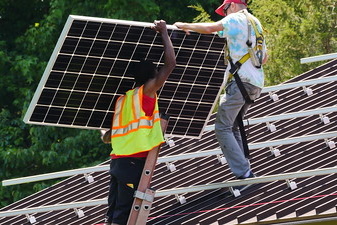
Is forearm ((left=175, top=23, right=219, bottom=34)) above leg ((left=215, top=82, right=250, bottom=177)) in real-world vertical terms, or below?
above

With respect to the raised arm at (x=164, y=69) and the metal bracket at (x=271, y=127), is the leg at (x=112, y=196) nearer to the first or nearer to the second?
→ the raised arm at (x=164, y=69)

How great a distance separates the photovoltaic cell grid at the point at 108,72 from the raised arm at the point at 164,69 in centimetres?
50

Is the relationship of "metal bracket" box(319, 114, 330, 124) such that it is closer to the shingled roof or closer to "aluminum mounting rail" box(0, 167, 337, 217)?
the shingled roof

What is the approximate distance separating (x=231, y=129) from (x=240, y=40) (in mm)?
1050

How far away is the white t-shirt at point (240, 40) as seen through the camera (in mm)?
13352

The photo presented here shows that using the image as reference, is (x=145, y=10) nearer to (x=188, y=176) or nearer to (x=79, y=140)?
(x=79, y=140)

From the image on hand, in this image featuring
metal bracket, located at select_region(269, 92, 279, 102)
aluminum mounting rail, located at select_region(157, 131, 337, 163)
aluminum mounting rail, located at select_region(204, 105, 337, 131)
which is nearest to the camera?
aluminum mounting rail, located at select_region(157, 131, 337, 163)

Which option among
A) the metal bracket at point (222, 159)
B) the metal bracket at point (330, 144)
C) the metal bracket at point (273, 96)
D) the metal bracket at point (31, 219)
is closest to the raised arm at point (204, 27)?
the metal bracket at point (330, 144)

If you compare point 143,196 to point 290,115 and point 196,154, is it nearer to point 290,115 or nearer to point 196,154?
point 196,154

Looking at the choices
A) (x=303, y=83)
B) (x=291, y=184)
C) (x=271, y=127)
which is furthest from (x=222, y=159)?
(x=291, y=184)

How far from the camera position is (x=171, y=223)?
45.6ft

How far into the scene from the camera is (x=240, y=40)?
1344cm

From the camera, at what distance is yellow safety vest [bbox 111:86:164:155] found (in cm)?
1274

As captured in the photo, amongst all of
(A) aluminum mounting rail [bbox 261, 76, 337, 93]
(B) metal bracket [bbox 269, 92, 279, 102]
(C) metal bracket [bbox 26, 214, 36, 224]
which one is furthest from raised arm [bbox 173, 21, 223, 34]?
(C) metal bracket [bbox 26, 214, 36, 224]
